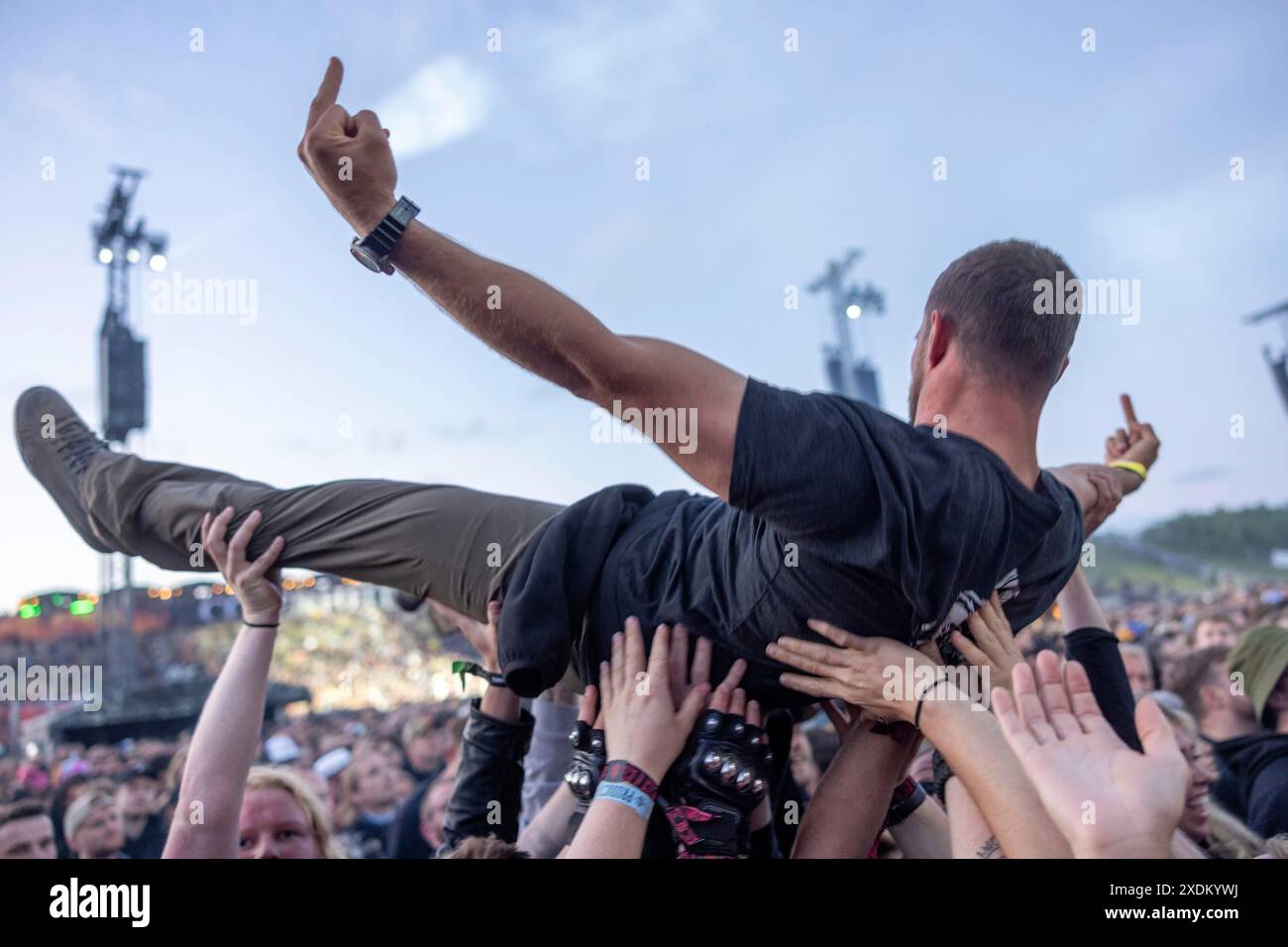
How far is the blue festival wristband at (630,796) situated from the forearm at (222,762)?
68 cm

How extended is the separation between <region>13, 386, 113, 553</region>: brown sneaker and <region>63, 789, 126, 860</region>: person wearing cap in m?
1.92

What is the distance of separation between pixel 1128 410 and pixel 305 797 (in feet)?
8.13

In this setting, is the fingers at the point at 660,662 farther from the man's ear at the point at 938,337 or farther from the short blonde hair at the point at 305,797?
the short blonde hair at the point at 305,797

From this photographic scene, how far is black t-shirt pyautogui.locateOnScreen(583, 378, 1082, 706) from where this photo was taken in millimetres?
1355

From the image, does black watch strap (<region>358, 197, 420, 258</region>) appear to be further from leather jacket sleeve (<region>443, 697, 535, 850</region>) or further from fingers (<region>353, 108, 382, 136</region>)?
leather jacket sleeve (<region>443, 697, 535, 850</region>)

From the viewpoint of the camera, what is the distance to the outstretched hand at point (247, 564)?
1.93 meters

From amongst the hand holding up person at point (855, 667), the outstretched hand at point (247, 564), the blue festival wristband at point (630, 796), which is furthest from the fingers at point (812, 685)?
the outstretched hand at point (247, 564)

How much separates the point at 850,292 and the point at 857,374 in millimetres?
1166

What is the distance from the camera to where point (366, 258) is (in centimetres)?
135

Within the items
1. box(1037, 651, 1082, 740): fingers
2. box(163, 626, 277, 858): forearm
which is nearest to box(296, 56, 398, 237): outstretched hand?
box(163, 626, 277, 858): forearm

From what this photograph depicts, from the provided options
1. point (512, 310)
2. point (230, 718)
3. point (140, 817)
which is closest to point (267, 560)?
point (230, 718)

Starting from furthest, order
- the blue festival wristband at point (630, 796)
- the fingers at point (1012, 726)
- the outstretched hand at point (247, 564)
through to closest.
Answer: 1. the outstretched hand at point (247, 564)
2. the blue festival wristband at point (630, 796)
3. the fingers at point (1012, 726)

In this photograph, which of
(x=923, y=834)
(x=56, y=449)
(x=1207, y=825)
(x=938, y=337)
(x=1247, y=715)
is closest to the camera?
(x=938, y=337)

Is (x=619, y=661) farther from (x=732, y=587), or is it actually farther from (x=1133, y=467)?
(x=1133, y=467)
